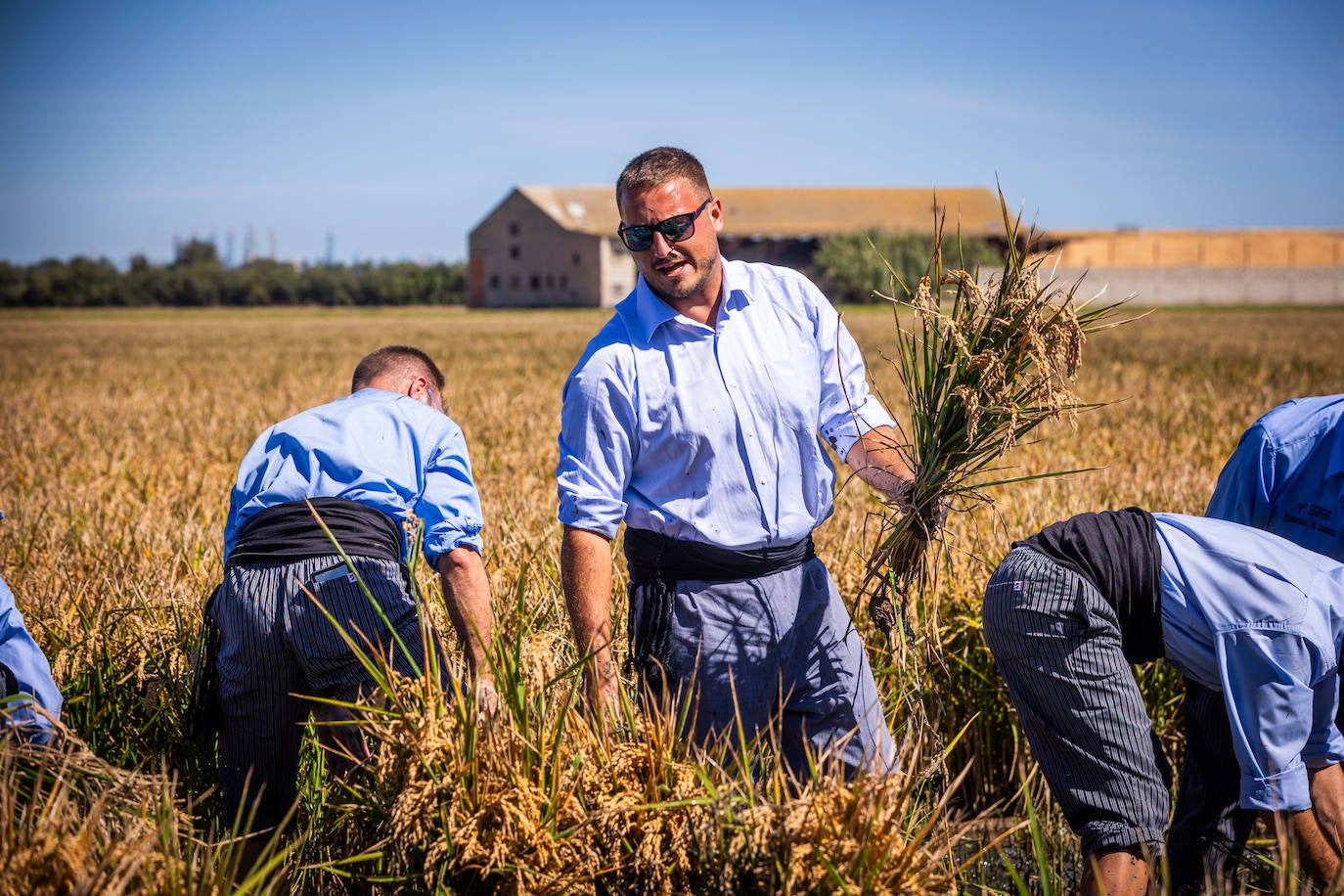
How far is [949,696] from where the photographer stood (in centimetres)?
383

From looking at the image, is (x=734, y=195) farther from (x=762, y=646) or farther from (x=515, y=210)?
(x=762, y=646)

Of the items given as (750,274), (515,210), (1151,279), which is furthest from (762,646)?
(515,210)

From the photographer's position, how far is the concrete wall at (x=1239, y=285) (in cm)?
5278

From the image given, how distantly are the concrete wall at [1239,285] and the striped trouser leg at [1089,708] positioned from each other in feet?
181

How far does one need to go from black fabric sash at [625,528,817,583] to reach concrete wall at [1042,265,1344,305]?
180ft

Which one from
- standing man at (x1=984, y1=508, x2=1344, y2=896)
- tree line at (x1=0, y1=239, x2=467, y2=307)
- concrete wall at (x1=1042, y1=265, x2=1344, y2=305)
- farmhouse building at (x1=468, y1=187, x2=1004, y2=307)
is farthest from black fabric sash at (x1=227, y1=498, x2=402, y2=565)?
tree line at (x1=0, y1=239, x2=467, y2=307)

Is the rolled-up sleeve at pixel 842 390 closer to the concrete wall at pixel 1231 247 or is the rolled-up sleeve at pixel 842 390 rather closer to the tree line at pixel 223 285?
the concrete wall at pixel 1231 247

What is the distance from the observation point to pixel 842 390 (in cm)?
313

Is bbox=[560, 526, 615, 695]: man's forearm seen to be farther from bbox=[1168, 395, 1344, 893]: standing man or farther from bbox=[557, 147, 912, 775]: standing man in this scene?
bbox=[1168, 395, 1344, 893]: standing man

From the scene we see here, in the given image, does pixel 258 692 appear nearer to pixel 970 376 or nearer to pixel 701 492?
pixel 701 492

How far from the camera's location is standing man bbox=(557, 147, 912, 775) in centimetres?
280

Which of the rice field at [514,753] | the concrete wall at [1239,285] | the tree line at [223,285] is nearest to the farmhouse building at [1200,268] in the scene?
the concrete wall at [1239,285]

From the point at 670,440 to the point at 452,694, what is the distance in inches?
33.6

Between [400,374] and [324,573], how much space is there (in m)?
0.79
